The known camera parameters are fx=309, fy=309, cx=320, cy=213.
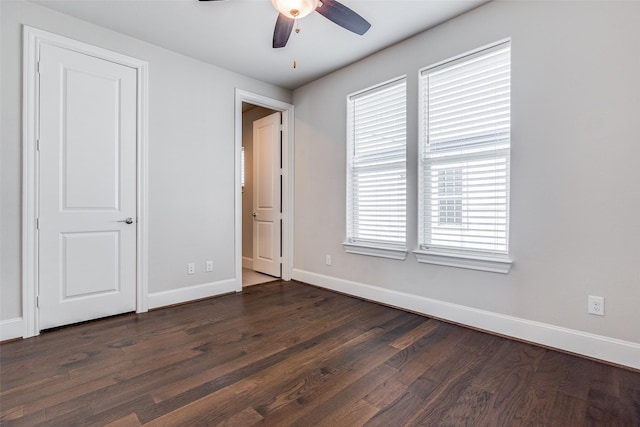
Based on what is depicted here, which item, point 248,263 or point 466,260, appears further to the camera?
point 248,263

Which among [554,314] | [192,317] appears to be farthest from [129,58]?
[554,314]

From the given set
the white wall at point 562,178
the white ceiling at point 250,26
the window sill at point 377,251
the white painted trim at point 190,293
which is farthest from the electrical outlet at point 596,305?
the white painted trim at point 190,293

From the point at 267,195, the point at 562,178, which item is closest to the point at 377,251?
the point at 562,178

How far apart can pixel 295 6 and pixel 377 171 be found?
74.0 inches

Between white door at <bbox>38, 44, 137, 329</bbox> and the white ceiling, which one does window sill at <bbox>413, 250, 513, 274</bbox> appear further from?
white door at <bbox>38, 44, 137, 329</bbox>

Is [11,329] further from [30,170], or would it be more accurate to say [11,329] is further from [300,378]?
[300,378]

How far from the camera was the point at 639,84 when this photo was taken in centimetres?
195

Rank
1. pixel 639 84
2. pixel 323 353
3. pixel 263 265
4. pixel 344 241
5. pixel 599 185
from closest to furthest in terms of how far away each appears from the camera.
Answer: pixel 639 84, pixel 599 185, pixel 323 353, pixel 344 241, pixel 263 265

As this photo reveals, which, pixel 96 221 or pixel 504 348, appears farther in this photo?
pixel 96 221

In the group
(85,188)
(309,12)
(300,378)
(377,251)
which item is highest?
(309,12)

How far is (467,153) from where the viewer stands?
2693mm

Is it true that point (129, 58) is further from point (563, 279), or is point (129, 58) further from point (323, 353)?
point (563, 279)

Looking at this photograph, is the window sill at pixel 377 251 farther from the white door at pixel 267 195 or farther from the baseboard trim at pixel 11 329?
the baseboard trim at pixel 11 329

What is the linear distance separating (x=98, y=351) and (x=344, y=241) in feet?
8.29
